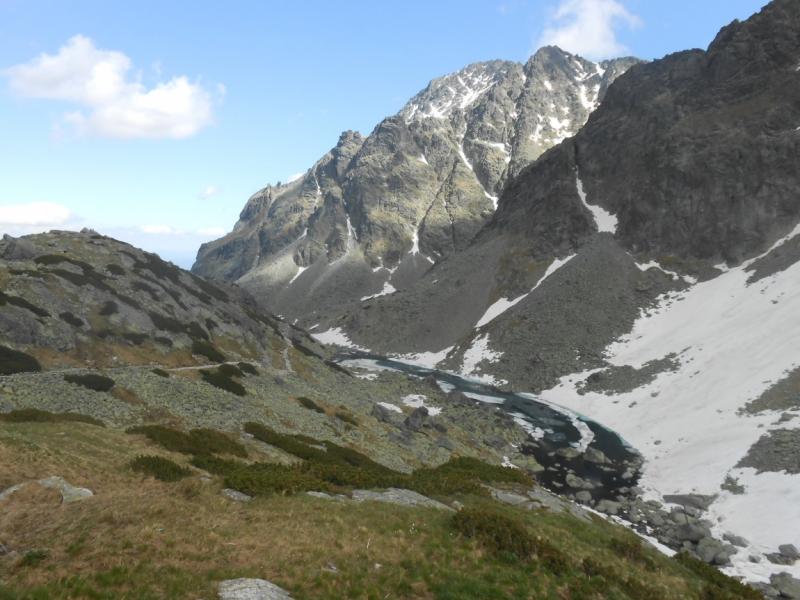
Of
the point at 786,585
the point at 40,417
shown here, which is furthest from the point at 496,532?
the point at 40,417

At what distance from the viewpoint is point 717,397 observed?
64.9 meters

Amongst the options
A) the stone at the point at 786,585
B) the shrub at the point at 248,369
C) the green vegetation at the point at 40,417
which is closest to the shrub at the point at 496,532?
the green vegetation at the point at 40,417

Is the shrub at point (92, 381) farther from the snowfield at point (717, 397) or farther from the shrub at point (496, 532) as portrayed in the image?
the snowfield at point (717, 397)

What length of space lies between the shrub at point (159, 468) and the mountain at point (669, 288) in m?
34.6

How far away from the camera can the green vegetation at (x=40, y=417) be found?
1050 inches

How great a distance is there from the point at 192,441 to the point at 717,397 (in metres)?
64.3

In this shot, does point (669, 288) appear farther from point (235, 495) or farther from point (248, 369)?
point (235, 495)

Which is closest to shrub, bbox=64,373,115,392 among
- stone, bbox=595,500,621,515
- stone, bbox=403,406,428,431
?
stone, bbox=403,406,428,431

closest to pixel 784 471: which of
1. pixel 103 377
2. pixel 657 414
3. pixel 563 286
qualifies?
pixel 657 414

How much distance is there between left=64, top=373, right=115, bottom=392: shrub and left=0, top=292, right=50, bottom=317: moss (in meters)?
16.6

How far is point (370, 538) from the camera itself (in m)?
16.1

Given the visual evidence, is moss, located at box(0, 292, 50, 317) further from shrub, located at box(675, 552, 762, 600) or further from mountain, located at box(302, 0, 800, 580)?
mountain, located at box(302, 0, 800, 580)

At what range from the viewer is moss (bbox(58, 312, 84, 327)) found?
170 feet

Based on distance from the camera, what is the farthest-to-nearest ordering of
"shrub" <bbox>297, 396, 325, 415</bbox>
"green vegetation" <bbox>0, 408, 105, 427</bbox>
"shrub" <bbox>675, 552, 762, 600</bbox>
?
"shrub" <bbox>297, 396, 325, 415</bbox> < "green vegetation" <bbox>0, 408, 105, 427</bbox> < "shrub" <bbox>675, 552, 762, 600</bbox>
